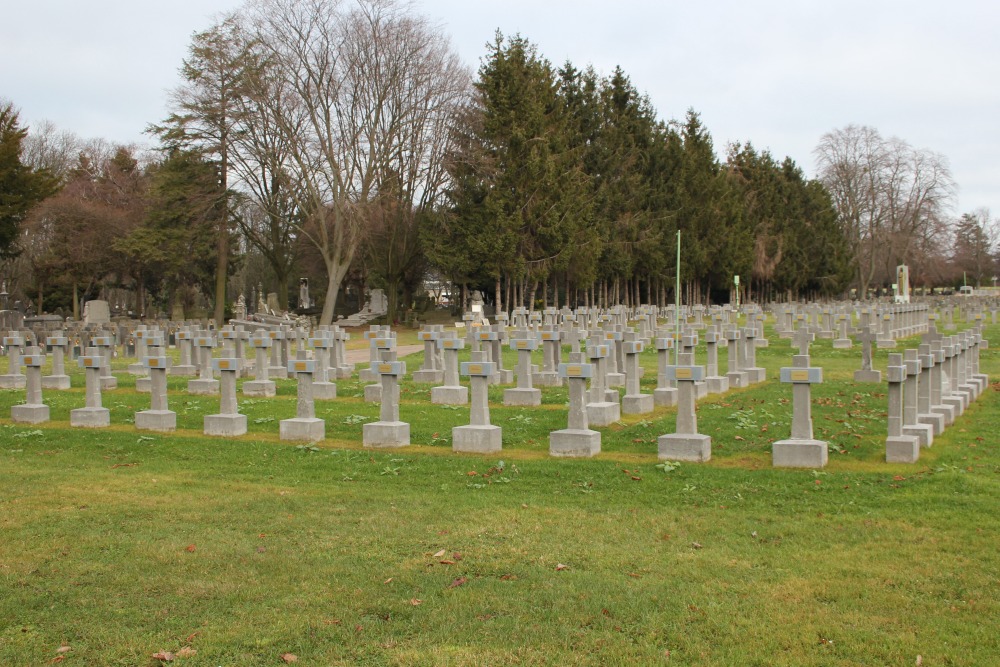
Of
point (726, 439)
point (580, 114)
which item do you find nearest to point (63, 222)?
point (580, 114)

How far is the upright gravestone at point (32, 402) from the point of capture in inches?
553

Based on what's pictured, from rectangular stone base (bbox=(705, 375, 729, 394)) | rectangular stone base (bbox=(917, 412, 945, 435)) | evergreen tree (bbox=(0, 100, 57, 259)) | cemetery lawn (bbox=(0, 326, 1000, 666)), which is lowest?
cemetery lawn (bbox=(0, 326, 1000, 666))

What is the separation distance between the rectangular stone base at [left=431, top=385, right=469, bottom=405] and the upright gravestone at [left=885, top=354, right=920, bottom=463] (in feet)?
23.2

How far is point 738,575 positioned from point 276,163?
129ft

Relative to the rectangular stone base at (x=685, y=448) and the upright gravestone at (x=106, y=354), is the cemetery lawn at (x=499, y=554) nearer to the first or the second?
the rectangular stone base at (x=685, y=448)

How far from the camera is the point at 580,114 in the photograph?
161 feet

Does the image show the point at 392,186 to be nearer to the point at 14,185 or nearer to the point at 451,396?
the point at 14,185

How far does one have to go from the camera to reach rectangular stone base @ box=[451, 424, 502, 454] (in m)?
10.9

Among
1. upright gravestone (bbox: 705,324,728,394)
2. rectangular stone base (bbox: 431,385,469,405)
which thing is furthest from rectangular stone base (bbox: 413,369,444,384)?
upright gravestone (bbox: 705,324,728,394)

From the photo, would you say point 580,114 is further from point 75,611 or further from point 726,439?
point 75,611

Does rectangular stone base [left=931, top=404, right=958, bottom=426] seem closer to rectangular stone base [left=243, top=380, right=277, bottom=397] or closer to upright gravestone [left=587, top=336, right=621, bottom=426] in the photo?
upright gravestone [left=587, top=336, right=621, bottom=426]

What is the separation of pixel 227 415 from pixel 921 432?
8.54 m

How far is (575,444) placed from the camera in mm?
10484

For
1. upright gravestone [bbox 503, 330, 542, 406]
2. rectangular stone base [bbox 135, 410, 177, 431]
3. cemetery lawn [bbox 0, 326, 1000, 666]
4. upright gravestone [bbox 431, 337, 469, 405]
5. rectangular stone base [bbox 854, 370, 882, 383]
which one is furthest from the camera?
rectangular stone base [bbox 854, 370, 882, 383]
